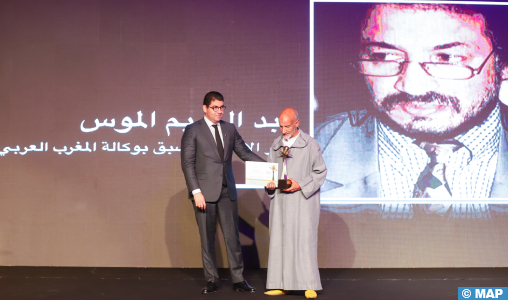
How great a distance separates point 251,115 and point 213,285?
1732 mm

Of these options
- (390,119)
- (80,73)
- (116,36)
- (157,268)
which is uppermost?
(116,36)

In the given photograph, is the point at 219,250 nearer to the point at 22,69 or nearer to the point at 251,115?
the point at 251,115

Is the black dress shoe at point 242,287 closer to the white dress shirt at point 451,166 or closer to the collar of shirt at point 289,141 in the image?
the collar of shirt at point 289,141

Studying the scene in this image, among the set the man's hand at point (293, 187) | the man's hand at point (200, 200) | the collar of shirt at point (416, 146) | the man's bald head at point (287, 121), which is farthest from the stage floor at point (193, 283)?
the man's bald head at point (287, 121)

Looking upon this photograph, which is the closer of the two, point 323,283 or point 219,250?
point 323,283

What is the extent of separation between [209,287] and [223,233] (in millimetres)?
415

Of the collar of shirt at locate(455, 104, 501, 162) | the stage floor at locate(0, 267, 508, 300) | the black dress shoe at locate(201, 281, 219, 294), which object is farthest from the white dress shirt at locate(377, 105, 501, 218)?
the black dress shoe at locate(201, 281, 219, 294)

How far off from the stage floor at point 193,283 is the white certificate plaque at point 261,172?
86cm

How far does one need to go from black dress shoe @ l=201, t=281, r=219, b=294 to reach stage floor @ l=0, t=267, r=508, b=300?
5cm

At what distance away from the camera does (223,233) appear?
3.88 meters

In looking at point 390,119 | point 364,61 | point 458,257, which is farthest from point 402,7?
point 458,257

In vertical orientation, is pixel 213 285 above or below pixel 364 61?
below

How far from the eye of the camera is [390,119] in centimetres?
484

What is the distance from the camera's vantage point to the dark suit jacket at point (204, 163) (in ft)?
12.6
